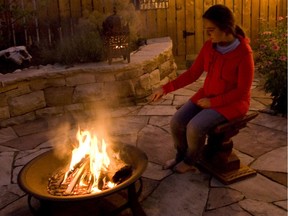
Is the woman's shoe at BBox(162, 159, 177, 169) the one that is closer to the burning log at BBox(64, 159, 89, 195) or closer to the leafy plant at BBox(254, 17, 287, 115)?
the burning log at BBox(64, 159, 89, 195)

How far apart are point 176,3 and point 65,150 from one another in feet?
15.8

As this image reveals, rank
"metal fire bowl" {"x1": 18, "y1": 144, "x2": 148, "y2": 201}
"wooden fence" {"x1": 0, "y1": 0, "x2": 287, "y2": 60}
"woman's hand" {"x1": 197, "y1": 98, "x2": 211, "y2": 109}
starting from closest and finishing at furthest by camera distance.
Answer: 1. "metal fire bowl" {"x1": 18, "y1": 144, "x2": 148, "y2": 201}
2. "woman's hand" {"x1": 197, "y1": 98, "x2": 211, "y2": 109}
3. "wooden fence" {"x1": 0, "y1": 0, "x2": 287, "y2": 60}

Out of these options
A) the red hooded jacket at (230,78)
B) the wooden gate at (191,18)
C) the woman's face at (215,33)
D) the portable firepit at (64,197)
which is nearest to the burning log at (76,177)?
the portable firepit at (64,197)

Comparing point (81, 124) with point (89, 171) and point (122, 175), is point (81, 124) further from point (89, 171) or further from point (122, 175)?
point (122, 175)

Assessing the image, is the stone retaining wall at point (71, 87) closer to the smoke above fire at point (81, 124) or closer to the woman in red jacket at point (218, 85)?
the smoke above fire at point (81, 124)

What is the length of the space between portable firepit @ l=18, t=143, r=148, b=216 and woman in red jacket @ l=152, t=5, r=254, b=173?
59 centimetres

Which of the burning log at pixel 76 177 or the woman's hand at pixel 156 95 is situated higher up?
the woman's hand at pixel 156 95

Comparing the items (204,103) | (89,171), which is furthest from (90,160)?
(204,103)

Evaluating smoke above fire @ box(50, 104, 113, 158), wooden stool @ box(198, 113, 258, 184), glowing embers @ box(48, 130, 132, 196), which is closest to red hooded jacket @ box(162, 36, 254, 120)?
wooden stool @ box(198, 113, 258, 184)

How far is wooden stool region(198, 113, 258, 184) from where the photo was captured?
3.56 m

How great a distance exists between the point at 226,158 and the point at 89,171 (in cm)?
126

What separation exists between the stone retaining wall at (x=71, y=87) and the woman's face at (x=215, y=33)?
2.40 m

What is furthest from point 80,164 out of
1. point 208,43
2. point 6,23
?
point 6,23

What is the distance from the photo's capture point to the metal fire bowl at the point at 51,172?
2.71 metres
